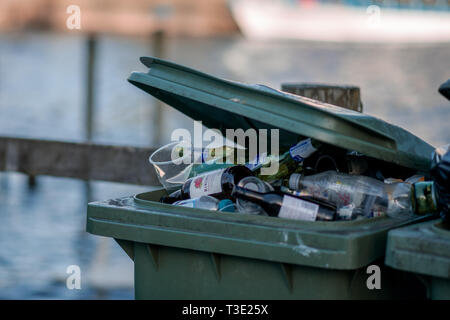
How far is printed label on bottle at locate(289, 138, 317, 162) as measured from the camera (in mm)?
2271

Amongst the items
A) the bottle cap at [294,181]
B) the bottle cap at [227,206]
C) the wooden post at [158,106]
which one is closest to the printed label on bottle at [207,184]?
the bottle cap at [227,206]

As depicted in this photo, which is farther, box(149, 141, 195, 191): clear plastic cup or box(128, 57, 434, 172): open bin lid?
box(149, 141, 195, 191): clear plastic cup

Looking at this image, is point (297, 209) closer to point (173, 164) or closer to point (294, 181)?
point (294, 181)

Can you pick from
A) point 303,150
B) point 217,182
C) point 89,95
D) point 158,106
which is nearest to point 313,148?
point 303,150

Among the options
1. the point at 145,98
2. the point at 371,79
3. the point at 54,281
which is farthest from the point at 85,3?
the point at 54,281

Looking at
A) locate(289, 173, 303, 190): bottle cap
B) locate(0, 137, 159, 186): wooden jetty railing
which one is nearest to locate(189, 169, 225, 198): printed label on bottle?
locate(289, 173, 303, 190): bottle cap

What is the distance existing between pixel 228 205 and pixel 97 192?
17.7ft

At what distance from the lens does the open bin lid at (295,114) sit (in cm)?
187

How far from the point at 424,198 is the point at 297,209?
1.19ft

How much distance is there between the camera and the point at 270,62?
97.7 ft

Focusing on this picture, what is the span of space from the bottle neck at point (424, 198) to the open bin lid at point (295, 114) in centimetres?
10

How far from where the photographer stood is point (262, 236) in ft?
6.14

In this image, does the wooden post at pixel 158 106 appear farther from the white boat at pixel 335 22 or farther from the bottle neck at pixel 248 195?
the white boat at pixel 335 22

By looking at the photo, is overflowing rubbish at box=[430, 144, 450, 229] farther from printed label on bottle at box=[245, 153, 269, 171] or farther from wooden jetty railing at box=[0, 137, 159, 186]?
wooden jetty railing at box=[0, 137, 159, 186]
